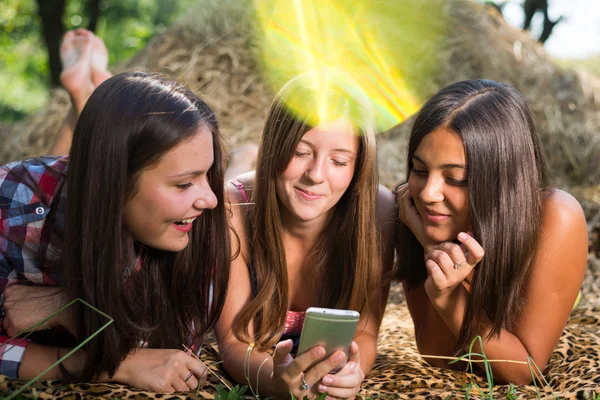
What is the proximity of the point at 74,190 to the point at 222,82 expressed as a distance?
4.94m

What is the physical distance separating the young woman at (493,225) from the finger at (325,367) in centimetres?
57

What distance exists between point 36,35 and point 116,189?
17828mm

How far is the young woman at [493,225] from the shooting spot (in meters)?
2.49

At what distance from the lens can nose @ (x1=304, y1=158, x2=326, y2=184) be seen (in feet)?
8.25

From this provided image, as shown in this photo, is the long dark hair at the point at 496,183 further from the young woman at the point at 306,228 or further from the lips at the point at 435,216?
the young woman at the point at 306,228

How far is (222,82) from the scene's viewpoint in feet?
23.1

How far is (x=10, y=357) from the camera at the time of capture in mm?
2389

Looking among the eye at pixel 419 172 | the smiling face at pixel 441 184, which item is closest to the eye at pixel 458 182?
the smiling face at pixel 441 184

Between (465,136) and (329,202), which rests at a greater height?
(465,136)

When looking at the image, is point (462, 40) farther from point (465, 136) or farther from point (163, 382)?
point (163, 382)

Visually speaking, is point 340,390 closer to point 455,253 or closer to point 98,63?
point 455,253

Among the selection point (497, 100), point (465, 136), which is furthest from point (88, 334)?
point (497, 100)

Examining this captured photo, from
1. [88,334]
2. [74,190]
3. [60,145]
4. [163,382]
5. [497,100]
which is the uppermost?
[497,100]

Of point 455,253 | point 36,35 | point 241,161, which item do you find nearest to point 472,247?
point 455,253
